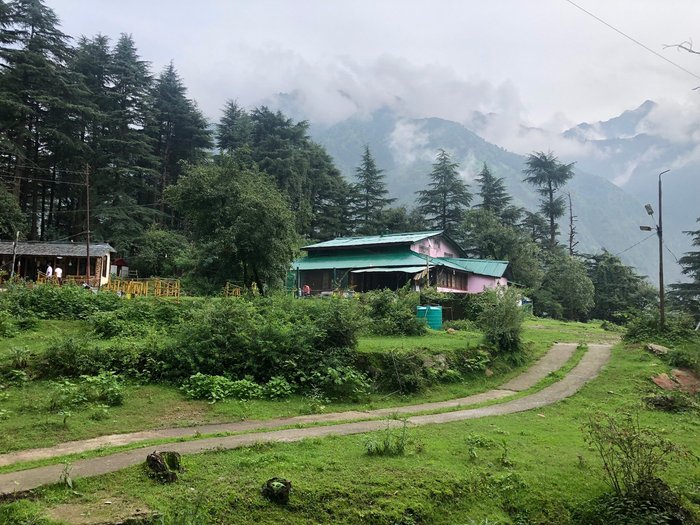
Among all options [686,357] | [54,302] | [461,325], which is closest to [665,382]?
[686,357]

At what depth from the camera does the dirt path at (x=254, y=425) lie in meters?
6.69

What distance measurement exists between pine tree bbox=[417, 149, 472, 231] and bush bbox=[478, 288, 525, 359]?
4208 cm

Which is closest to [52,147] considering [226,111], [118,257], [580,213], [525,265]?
[118,257]

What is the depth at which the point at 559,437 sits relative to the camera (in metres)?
8.68

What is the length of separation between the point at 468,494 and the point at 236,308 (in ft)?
27.2

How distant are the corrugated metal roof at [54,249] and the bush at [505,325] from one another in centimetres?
2799

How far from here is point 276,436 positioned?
25.4 feet

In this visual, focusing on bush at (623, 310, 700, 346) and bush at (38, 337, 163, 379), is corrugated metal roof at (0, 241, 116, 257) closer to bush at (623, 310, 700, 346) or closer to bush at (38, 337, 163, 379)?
bush at (38, 337, 163, 379)

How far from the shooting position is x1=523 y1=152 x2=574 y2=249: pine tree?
193ft

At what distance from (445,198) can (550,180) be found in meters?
14.9

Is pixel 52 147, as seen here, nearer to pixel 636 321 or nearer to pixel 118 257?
pixel 118 257

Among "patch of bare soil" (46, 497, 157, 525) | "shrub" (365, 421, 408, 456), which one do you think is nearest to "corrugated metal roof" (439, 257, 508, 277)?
"shrub" (365, 421, 408, 456)

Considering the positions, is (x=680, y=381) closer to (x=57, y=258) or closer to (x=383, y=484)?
(x=383, y=484)

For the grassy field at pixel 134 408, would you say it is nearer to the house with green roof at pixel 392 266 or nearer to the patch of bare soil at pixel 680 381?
the patch of bare soil at pixel 680 381
